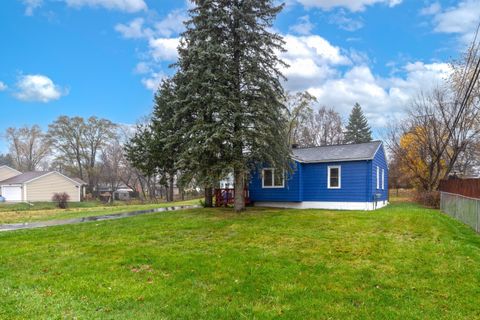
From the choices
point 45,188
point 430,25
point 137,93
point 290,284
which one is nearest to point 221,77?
point 290,284

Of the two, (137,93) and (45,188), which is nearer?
(137,93)

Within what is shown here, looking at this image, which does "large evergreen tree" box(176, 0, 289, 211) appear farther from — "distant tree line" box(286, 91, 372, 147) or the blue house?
"distant tree line" box(286, 91, 372, 147)

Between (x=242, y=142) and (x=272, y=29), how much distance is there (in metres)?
5.21

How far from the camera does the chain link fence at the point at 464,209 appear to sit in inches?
384

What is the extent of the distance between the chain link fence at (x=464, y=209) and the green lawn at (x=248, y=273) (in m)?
0.48

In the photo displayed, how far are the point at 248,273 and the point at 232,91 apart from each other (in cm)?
781

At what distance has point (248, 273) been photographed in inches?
237

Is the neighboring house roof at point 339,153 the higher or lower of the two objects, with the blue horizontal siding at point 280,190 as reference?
higher

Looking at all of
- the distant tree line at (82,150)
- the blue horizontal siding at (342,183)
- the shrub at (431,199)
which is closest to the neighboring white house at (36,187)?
the distant tree line at (82,150)

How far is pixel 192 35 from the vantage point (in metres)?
12.9

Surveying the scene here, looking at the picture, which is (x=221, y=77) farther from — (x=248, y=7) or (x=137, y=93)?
(x=137, y=93)

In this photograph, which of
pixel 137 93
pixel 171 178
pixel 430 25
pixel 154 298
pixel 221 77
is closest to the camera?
Result: pixel 154 298

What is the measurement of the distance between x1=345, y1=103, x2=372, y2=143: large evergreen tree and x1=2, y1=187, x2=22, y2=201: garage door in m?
41.5

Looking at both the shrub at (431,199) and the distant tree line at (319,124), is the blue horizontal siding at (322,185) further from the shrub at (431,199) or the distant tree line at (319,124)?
the distant tree line at (319,124)
